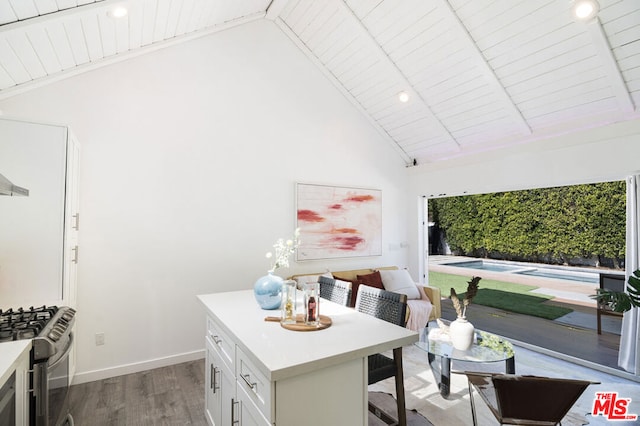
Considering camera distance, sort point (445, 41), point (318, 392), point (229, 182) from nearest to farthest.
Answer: point (318, 392)
point (445, 41)
point (229, 182)

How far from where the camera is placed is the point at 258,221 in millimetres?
3971

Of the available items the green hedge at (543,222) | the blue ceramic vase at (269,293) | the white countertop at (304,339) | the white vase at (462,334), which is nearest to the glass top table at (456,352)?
the white vase at (462,334)

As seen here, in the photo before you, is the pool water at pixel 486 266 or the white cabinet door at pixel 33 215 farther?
the pool water at pixel 486 266

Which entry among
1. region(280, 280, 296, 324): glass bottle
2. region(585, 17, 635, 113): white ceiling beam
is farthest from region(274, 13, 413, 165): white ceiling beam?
region(280, 280, 296, 324): glass bottle

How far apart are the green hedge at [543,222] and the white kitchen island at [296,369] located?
8478mm

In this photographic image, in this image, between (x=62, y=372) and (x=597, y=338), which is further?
(x=597, y=338)

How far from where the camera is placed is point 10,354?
1386 millimetres

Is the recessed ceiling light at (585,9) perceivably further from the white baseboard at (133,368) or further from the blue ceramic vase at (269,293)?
the white baseboard at (133,368)

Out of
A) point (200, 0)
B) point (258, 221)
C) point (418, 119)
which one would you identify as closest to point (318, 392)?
point (258, 221)

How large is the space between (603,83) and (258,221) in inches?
152

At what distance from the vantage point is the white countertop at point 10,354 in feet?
4.10

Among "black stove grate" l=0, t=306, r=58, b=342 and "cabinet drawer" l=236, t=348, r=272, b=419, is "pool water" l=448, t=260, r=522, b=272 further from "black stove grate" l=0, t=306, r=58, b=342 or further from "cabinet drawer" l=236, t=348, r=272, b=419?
"black stove grate" l=0, t=306, r=58, b=342

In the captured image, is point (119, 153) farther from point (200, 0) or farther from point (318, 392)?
point (318, 392)

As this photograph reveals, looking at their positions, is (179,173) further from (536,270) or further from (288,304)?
(536,270)
